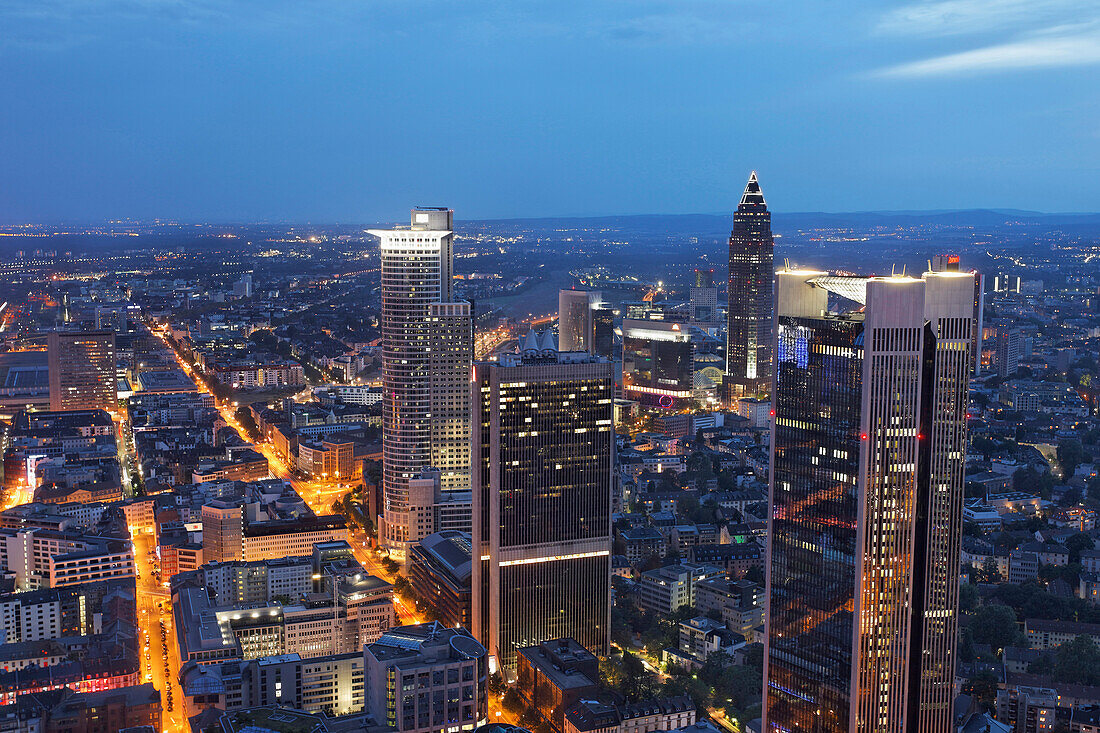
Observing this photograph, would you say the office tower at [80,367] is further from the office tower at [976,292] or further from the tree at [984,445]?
the tree at [984,445]

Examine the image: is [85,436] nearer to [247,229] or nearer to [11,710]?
[11,710]

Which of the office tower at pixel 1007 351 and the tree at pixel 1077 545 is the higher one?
the office tower at pixel 1007 351

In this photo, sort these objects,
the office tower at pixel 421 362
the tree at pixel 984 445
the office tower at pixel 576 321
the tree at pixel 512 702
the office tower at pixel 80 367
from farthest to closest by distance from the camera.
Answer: the office tower at pixel 576 321
the office tower at pixel 80 367
the tree at pixel 984 445
the office tower at pixel 421 362
the tree at pixel 512 702

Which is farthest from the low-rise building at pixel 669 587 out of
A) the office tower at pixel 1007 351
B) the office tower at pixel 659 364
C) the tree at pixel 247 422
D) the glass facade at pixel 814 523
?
the office tower at pixel 1007 351

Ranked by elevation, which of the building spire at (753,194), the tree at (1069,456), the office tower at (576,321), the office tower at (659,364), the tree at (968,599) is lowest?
the tree at (968,599)

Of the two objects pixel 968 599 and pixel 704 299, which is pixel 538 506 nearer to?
pixel 968 599

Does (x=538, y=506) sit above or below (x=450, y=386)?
below

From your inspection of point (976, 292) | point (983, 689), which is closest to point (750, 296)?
point (976, 292)
